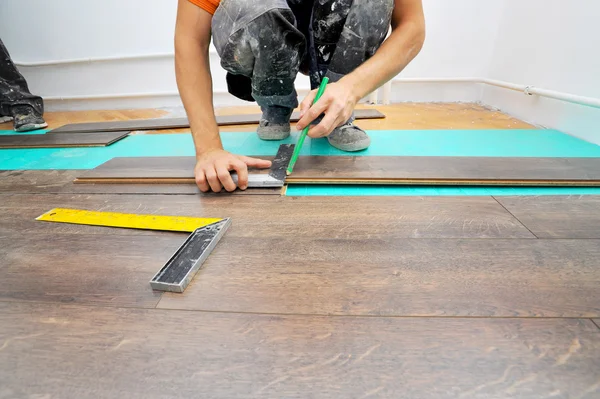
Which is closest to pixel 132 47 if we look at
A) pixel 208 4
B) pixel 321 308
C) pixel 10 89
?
pixel 10 89

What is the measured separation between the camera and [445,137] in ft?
5.34

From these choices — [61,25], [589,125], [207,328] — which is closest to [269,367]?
[207,328]

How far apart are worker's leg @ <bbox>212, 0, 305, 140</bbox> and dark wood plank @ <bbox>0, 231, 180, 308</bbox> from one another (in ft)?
2.46

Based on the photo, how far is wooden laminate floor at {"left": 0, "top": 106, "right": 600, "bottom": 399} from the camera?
465 millimetres

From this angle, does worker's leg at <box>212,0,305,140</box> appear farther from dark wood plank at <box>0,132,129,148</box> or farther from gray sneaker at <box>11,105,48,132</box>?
gray sneaker at <box>11,105,48,132</box>

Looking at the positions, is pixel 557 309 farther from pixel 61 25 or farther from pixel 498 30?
pixel 61 25

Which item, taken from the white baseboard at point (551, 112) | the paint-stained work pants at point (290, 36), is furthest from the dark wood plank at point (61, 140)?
the white baseboard at point (551, 112)

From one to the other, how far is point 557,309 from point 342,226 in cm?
45

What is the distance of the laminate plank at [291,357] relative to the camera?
0.45m

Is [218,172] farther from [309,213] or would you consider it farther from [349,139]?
[349,139]

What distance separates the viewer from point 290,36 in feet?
4.09

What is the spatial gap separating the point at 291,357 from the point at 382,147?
118 cm

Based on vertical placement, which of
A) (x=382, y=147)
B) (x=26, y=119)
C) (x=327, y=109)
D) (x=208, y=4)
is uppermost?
(x=208, y=4)

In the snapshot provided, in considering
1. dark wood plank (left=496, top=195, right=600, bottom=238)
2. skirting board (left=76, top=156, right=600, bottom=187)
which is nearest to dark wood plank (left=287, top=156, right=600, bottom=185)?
skirting board (left=76, top=156, right=600, bottom=187)
